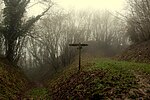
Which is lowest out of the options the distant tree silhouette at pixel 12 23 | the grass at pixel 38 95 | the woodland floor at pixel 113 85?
the grass at pixel 38 95

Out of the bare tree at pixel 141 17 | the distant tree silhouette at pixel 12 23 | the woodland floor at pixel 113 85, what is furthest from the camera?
the distant tree silhouette at pixel 12 23

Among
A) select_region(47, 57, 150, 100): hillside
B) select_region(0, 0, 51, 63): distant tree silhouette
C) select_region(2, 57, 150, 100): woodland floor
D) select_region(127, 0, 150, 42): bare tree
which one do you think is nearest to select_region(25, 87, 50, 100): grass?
select_region(2, 57, 150, 100): woodland floor

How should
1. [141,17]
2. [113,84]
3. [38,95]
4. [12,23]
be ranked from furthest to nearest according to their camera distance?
[12,23] → [141,17] → [38,95] → [113,84]

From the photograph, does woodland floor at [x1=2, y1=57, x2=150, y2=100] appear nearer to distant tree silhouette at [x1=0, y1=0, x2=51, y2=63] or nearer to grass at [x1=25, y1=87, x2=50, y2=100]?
grass at [x1=25, y1=87, x2=50, y2=100]

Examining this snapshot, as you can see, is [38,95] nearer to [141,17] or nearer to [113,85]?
[113,85]

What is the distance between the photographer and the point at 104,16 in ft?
173

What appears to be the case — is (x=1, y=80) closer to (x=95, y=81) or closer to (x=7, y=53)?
(x=95, y=81)

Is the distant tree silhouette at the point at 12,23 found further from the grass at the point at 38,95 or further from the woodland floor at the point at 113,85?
the woodland floor at the point at 113,85

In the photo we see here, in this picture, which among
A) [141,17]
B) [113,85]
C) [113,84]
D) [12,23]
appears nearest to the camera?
[113,85]

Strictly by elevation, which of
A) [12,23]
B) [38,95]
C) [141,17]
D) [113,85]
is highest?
[141,17]

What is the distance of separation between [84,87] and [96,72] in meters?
1.95

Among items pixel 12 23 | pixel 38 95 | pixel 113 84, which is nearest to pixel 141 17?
pixel 12 23

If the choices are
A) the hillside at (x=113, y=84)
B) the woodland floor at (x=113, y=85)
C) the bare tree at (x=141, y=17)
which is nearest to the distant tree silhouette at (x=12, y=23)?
the bare tree at (x=141, y=17)

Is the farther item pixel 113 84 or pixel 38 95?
pixel 38 95
